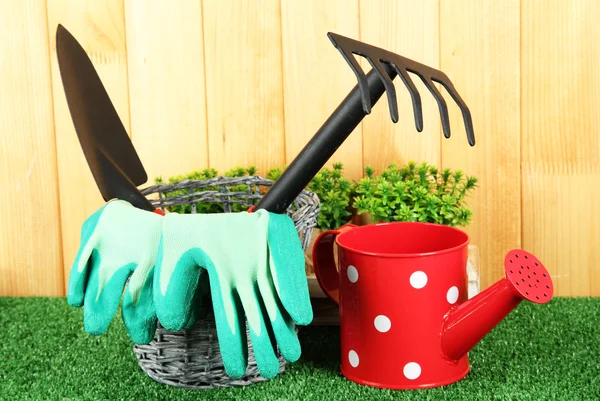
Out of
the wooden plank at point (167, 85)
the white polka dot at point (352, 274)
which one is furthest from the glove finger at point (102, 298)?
the wooden plank at point (167, 85)

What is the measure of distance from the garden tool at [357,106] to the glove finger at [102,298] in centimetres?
17

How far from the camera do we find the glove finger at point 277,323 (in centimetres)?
77

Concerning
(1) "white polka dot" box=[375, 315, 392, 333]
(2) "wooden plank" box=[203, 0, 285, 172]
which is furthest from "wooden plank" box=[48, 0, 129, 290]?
(1) "white polka dot" box=[375, 315, 392, 333]

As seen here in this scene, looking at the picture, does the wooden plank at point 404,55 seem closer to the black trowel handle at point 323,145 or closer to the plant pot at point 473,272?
the plant pot at point 473,272

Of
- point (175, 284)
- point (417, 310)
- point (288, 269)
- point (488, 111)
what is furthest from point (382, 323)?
point (488, 111)

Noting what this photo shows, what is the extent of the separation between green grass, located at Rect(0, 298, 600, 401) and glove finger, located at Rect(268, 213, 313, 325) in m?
0.13

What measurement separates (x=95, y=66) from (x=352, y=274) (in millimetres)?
628

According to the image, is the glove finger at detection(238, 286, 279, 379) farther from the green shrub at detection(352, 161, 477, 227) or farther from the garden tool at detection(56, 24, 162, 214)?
the green shrub at detection(352, 161, 477, 227)

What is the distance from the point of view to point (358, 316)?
2.87 ft

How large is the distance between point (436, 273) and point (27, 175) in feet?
2.51

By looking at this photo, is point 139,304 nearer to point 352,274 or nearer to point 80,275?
point 80,275

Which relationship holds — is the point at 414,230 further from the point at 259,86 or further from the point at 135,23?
the point at 135,23


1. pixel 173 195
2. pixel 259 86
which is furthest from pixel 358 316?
pixel 259 86

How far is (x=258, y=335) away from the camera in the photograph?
0.76m
